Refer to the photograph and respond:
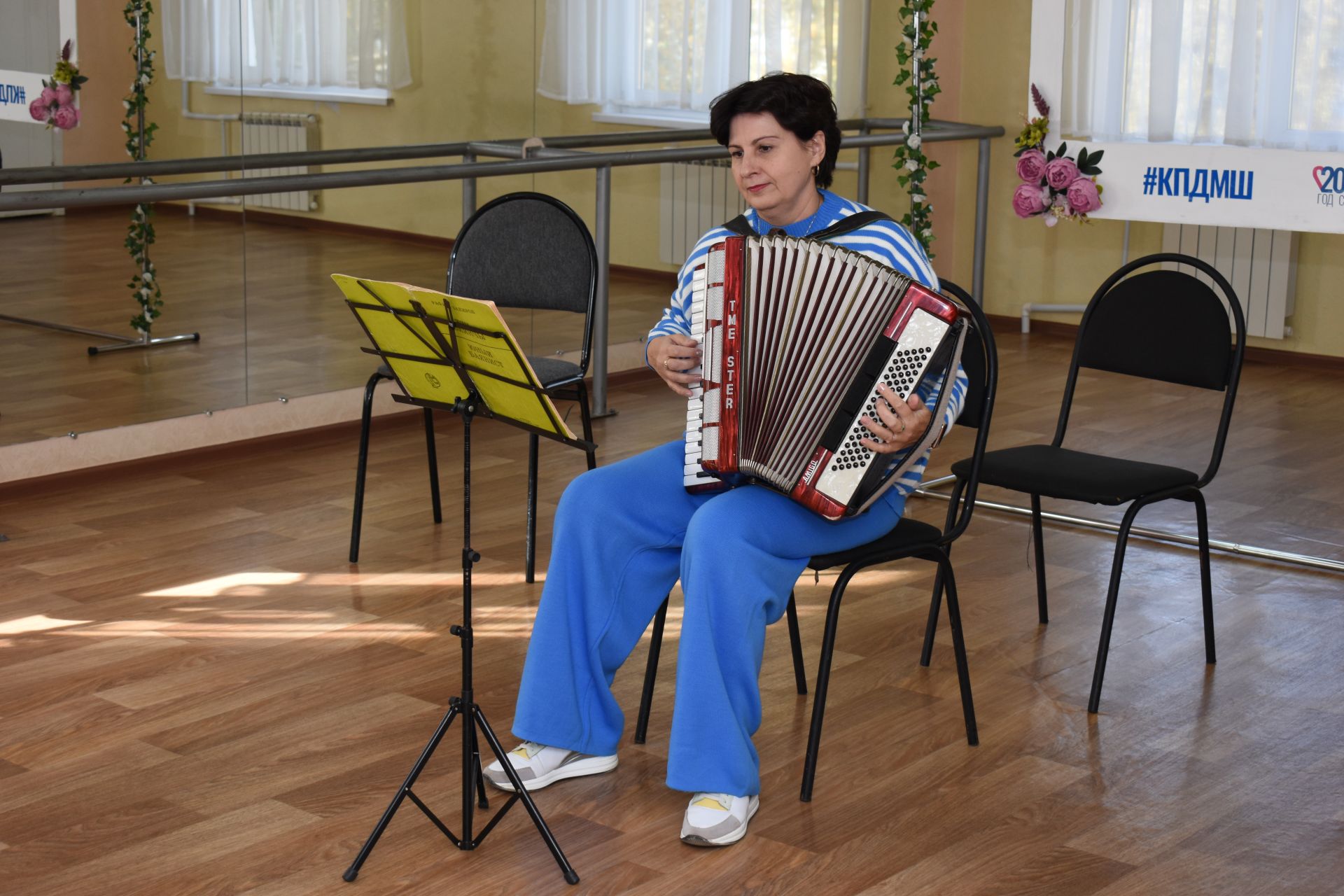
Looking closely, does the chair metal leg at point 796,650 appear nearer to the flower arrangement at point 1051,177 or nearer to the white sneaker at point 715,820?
the white sneaker at point 715,820

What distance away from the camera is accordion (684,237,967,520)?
2.20 m

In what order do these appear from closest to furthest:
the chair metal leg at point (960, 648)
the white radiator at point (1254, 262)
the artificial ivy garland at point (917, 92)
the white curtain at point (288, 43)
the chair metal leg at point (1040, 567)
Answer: the chair metal leg at point (960, 648)
the chair metal leg at point (1040, 567)
the white curtain at point (288, 43)
the artificial ivy garland at point (917, 92)
the white radiator at point (1254, 262)

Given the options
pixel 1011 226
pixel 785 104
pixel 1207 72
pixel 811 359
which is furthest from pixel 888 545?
pixel 1011 226

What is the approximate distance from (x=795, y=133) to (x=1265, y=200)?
67.3 inches

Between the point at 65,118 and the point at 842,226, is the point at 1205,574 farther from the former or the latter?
the point at 65,118

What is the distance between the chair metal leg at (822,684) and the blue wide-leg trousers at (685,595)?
7 centimetres

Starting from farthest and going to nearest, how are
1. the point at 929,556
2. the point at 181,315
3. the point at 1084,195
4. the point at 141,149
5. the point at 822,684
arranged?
the point at 181,315, the point at 141,149, the point at 1084,195, the point at 929,556, the point at 822,684

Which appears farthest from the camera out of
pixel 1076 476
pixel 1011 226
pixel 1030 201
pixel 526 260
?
pixel 1011 226

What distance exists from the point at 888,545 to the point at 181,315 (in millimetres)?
2647

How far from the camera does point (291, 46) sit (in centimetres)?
444

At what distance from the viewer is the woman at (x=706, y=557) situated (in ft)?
7.40

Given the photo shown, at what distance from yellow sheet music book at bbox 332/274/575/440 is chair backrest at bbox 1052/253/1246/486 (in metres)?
1.33

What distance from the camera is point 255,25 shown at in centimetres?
433

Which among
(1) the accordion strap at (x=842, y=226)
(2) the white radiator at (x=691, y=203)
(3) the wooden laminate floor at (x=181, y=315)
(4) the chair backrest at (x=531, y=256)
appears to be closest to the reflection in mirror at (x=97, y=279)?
(3) the wooden laminate floor at (x=181, y=315)
